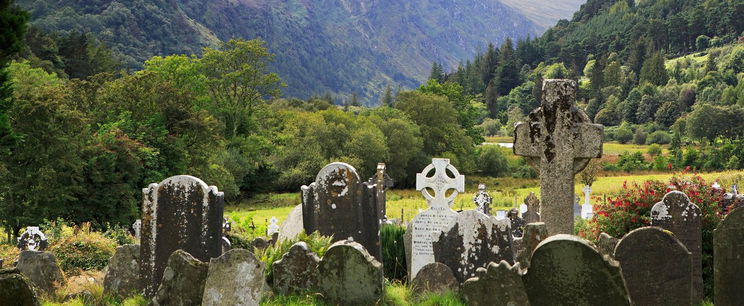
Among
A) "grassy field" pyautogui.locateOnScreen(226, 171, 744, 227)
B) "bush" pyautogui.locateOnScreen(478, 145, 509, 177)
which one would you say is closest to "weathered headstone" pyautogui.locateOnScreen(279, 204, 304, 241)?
"grassy field" pyautogui.locateOnScreen(226, 171, 744, 227)

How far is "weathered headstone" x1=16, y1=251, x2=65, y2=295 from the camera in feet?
39.2

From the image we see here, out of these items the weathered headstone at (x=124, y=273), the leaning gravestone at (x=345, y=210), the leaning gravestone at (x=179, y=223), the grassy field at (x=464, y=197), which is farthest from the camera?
the grassy field at (x=464, y=197)

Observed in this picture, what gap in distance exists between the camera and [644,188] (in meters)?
13.6

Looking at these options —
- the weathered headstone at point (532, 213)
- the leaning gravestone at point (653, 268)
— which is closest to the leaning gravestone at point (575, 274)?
the leaning gravestone at point (653, 268)

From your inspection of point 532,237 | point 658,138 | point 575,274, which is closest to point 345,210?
point 532,237

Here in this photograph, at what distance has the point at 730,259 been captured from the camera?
8641 millimetres

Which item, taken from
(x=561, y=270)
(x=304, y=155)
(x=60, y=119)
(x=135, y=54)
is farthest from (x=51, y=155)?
(x=135, y=54)

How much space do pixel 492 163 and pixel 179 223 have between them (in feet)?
239

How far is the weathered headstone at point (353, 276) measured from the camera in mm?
10266

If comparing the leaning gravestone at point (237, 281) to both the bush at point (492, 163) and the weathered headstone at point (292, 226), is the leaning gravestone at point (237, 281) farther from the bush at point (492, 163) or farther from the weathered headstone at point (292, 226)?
the bush at point (492, 163)

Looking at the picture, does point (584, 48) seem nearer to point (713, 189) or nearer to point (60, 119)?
point (60, 119)

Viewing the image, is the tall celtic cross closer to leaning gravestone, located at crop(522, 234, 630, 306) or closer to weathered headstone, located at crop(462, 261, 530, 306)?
weathered headstone, located at crop(462, 261, 530, 306)

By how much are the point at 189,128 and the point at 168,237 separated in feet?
105

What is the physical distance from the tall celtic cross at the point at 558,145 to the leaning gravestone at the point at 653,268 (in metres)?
3.50
